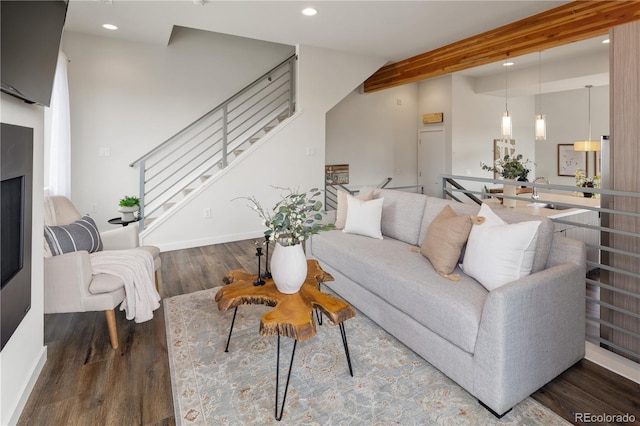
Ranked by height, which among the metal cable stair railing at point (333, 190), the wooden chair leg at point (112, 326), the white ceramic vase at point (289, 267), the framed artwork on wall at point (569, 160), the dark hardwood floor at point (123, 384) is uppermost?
the framed artwork on wall at point (569, 160)

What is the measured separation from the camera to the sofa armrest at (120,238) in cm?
308

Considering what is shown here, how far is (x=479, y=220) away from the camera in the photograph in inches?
87.1

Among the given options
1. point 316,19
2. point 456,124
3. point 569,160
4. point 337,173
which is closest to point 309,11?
point 316,19

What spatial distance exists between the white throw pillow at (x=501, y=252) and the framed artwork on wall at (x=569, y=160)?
288 inches

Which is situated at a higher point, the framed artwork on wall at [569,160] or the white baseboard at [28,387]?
the framed artwork on wall at [569,160]

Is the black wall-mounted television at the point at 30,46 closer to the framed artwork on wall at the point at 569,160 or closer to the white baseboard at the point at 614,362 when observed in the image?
the white baseboard at the point at 614,362

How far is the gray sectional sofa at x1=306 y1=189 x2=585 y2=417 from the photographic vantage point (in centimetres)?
164

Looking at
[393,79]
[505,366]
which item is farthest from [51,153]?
[393,79]

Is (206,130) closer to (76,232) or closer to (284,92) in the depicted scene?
(284,92)

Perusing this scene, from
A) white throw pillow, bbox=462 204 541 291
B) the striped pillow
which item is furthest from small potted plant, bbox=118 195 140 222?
white throw pillow, bbox=462 204 541 291

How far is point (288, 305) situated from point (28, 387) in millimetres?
1434

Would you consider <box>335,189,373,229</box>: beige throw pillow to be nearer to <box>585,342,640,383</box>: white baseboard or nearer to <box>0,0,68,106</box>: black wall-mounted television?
<box>585,342,640,383</box>: white baseboard

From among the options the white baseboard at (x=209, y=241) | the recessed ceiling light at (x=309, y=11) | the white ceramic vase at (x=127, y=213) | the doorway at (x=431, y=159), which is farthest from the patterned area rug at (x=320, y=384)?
the doorway at (x=431, y=159)

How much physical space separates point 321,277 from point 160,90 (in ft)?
14.4
